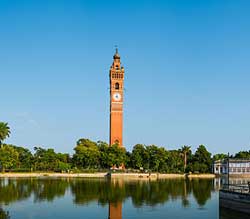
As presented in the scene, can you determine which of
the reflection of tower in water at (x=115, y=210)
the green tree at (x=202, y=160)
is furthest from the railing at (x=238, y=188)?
the green tree at (x=202, y=160)

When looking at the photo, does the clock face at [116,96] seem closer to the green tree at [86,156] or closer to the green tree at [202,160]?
the green tree at [86,156]

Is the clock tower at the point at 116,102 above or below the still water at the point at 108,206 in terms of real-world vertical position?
above

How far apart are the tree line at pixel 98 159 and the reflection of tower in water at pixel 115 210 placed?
59881 mm

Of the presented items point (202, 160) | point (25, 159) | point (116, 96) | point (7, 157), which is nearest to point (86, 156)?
point (25, 159)

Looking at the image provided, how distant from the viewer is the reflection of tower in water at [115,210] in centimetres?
3537

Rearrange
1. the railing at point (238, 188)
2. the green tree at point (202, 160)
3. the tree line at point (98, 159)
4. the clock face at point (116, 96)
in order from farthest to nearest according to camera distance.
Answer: the clock face at point (116, 96) → the green tree at point (202, 160) → the tree line at point (98, 159) → the railing at point (238, 188)

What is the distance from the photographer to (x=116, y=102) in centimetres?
11662

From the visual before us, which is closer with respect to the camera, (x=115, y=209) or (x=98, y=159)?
(x=115, y=209)

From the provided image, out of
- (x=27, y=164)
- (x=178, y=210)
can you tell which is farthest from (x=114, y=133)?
(x=178, y=210)

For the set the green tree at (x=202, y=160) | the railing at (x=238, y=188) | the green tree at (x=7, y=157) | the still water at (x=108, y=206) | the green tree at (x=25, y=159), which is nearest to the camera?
the still water at (x=108, y=206)

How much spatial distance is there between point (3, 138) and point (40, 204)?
202 feet

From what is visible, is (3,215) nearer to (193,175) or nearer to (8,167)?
(8,167)

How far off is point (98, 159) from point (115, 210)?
66.5m

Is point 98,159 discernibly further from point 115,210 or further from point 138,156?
point 115,210
